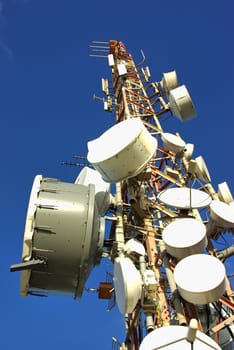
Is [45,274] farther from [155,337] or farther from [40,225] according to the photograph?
[155,337]

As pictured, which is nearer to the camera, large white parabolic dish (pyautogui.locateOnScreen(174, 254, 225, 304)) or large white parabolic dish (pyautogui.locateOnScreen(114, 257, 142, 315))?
large white parabolic dish (pyautogui.locateOnScreen(174, 254, 225, 304))

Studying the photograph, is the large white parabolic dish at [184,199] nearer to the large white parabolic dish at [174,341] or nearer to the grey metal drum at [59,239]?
the grey metal drum at [59,239]

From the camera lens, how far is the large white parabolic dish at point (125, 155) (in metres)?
10.3

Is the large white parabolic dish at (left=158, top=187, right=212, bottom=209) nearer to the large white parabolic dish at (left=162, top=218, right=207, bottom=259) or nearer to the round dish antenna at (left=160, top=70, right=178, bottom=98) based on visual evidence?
the large white parabolic dish at (left=162, top=218, right=207, bottom=259)

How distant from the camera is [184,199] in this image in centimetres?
1109

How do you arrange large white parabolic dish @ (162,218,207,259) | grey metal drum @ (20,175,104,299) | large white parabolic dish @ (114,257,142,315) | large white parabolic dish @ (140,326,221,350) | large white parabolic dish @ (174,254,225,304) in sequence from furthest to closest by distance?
large white parabolic dish @ (162,218,207,259), grey metal drum @ (20,175,104,299), large white parabolic dish @ (114,257,142,315), large white parabolic dish @ (174,254,225,304), large white parabolic dish @ (140,326,221,350)

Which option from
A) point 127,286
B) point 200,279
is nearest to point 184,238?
point 200,279

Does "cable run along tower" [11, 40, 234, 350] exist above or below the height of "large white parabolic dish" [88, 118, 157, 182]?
below

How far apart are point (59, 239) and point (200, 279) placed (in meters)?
3.03

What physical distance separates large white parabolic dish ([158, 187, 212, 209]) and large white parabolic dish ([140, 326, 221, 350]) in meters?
4.13

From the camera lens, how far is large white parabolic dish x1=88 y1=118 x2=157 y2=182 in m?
10.3

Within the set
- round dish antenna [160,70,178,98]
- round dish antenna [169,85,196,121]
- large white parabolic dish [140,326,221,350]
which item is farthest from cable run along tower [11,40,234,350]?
round dish antenna [160,70,178,98]

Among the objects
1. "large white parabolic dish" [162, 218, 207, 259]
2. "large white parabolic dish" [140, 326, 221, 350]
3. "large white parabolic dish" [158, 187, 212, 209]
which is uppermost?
"large white parabolic dish" [158, 187, 212, 209]

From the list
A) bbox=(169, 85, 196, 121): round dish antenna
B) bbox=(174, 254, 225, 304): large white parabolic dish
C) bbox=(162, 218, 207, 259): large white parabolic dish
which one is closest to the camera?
bbox=(174, 254, 225, 304): large white parabolic dish
